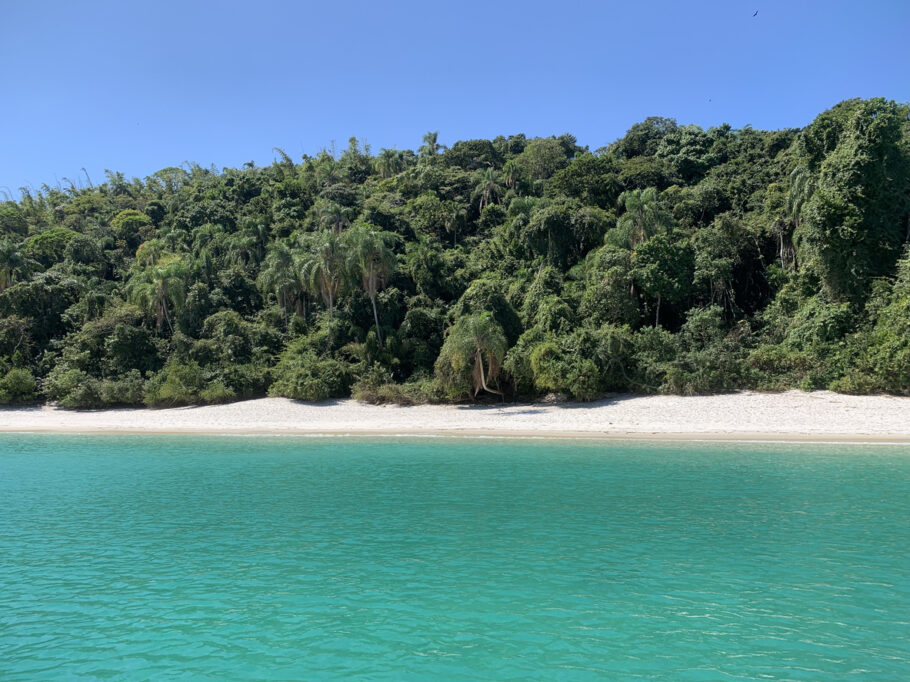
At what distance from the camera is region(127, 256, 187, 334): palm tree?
155 ft

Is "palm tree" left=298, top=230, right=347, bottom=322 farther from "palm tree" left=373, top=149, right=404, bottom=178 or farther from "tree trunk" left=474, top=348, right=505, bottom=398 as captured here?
"palm tree" left=373, top=149, right=404, bottom=178

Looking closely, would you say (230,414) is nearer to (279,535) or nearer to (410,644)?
(279,535)

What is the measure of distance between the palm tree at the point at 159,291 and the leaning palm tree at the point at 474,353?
26.9 metres

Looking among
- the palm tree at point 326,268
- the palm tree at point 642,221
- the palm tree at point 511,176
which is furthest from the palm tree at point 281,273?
the palm tree at point 511,176

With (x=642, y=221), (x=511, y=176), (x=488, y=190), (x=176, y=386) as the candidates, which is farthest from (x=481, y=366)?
(x=511, y=176)

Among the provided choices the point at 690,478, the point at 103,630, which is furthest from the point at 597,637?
the point at 690,478

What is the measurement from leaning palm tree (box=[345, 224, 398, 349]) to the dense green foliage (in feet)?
0.58

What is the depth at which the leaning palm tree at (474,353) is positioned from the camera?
117 feet

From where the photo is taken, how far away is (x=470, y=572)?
484 inches

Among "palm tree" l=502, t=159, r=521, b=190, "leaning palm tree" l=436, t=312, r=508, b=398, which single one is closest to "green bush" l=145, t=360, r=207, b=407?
"leaning palm tree" l=436, t=312, r=508, b=398

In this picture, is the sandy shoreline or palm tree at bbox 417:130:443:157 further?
palm tree at bbox 417:130:443:157

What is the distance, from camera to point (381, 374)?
133ft

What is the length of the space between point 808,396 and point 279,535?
30681 millimetres

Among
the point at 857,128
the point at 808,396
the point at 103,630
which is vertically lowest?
the point at 103,630
